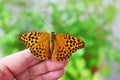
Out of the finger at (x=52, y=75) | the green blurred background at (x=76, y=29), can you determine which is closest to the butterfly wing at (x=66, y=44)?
the finger at (x=52, y=75)

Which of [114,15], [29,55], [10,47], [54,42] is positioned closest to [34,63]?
[29,55]

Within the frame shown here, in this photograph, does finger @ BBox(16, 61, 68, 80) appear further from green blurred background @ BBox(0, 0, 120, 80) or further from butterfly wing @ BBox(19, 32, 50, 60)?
green blurred background @ BBox(0, 0, 120, 80)

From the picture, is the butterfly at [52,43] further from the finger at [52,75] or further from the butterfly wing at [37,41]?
the finger at [52,75]

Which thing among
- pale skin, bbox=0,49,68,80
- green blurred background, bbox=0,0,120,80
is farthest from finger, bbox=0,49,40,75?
green blurred background, bbox=0,0,120,80

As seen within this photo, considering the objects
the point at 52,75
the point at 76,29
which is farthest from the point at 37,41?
the point at 76,29

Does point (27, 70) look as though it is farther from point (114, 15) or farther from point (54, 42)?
point (114, 15)

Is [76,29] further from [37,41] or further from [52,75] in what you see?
[37,41]
